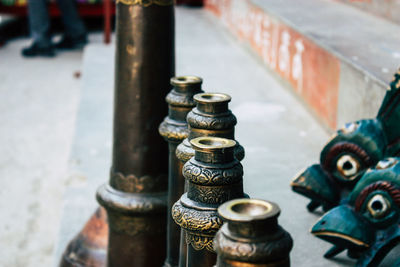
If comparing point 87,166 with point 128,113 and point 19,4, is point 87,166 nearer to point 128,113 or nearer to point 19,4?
point 128,113

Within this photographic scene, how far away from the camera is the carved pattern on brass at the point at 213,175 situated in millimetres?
1016

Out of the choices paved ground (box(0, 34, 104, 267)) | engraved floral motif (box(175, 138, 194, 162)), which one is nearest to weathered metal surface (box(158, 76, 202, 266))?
engraved floral motif (box(175, 138, 194, 162))

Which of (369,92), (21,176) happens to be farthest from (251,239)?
(21,176)

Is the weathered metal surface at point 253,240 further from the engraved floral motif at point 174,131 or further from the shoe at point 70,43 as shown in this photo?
the shoe at point 70,43

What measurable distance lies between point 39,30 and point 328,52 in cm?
514

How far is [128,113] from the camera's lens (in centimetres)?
170

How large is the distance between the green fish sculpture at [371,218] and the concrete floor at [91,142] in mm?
188

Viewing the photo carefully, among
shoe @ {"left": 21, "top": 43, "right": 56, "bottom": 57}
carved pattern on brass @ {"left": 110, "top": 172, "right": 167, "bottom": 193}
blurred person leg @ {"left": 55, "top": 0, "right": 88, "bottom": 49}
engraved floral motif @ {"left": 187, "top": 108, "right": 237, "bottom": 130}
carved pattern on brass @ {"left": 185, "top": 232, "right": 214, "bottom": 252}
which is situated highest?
engraved floral motif @ {"left": 187, "top": 108, "right": 237, "bottom": 130}

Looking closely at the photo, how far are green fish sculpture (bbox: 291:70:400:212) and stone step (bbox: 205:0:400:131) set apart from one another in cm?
63

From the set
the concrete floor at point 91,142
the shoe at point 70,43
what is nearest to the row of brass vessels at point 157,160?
the concrete floor at point 91,142

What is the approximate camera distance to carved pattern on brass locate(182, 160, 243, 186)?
102cm

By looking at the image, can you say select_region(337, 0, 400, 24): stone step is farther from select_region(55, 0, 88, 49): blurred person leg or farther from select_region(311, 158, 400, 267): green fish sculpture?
select_region(55, 0, 88, 49): blurred person leg

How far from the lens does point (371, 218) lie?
154cm

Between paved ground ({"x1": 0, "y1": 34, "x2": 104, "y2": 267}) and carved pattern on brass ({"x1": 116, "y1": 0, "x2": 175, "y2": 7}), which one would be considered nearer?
carved pattern on brass ({"x1": 116, "y1": 0, "x2": 175, "y2": 7})
